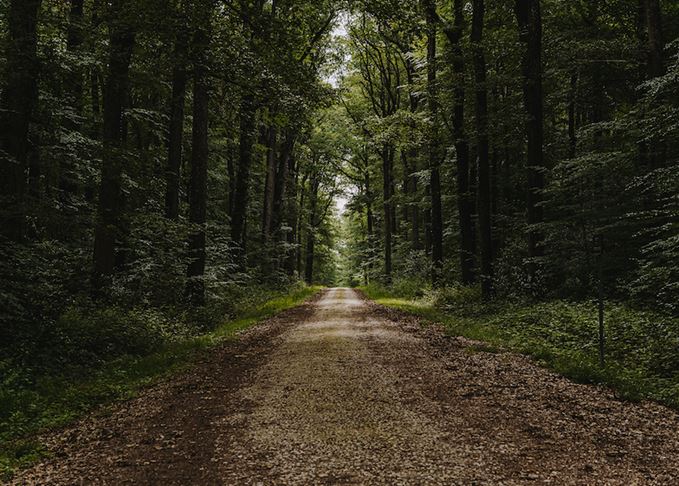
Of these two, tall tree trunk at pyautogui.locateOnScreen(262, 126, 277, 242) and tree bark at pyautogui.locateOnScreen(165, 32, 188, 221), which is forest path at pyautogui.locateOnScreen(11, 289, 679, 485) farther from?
tall tree trunk at pyautogui.locateOnScreen(262, 126, 277, 242)

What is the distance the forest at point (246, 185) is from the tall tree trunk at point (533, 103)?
7 centimetres

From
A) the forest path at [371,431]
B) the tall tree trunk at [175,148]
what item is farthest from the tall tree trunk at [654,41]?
the tall tree trunk at [175,148]

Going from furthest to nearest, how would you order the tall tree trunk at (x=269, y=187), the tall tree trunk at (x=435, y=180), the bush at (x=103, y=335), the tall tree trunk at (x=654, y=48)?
the tall tree trunk at (x=269, y=187) → the tall tree trunk at (x=435, y=180) → the tall tree trunk at (x=654, y=48) → the bush at (x=103, y=335)

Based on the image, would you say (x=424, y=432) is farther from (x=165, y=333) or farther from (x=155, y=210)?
(x=155, y=210)

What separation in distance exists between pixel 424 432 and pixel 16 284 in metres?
7.49

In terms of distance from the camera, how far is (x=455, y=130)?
17984 millimetres

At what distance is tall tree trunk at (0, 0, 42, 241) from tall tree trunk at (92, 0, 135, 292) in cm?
148

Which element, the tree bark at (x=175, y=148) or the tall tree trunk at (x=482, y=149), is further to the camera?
Result: the tall tree trunk at (x=482, y=149)

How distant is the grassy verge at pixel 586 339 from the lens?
676 centimetres

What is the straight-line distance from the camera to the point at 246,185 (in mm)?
21141

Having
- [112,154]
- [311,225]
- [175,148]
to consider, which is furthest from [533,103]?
[311,225]

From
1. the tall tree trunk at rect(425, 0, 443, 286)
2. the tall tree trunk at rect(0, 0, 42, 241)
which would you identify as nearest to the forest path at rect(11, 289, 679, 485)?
the tall tree trunk at rect(0, 0, 42, 241)

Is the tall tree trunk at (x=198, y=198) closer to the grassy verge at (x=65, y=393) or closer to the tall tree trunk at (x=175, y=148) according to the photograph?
the tall tree trunk at (x=175, y=148)

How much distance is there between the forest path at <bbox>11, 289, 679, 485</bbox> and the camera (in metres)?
4.14
